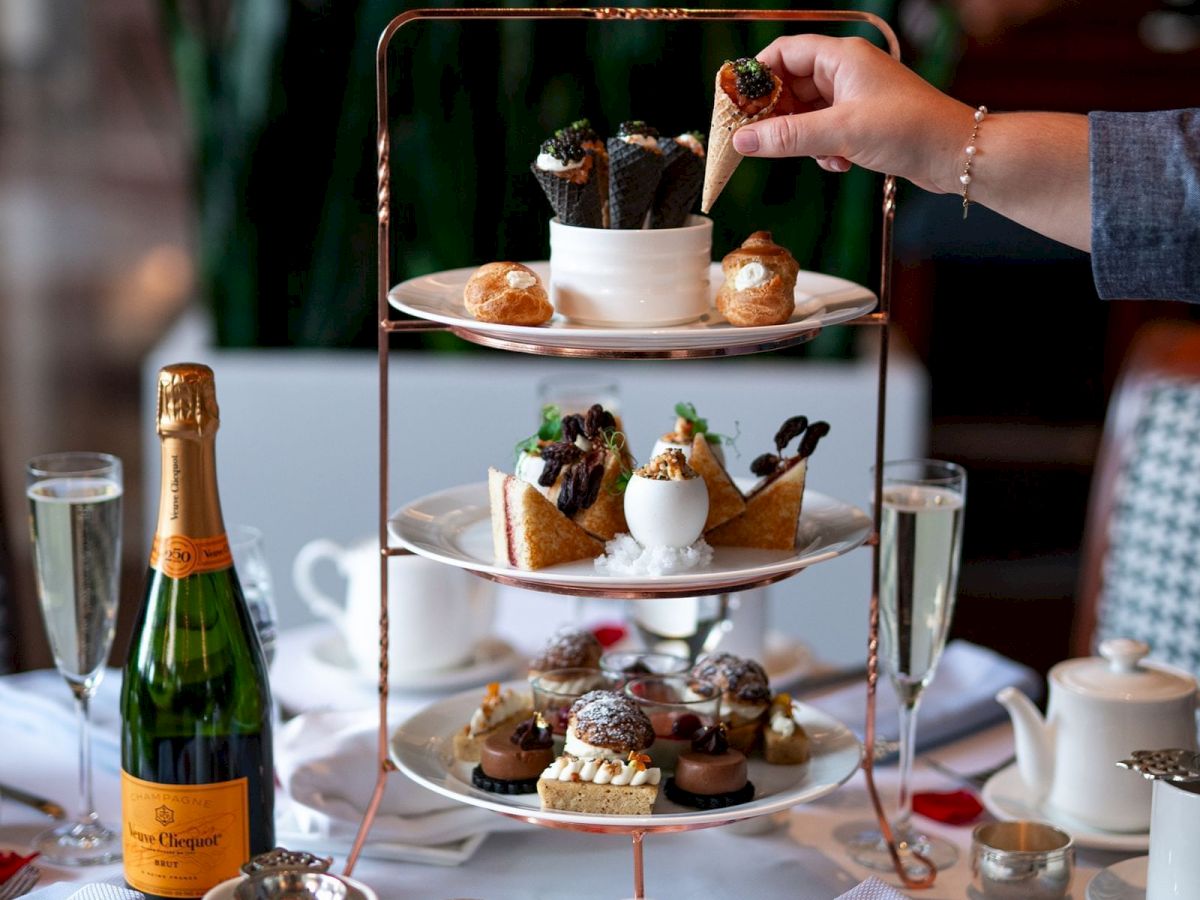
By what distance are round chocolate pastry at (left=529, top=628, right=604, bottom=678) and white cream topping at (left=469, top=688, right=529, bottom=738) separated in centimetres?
3

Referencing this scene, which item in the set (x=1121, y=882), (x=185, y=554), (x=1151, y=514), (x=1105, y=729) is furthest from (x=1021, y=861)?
(x=1151, y=514)

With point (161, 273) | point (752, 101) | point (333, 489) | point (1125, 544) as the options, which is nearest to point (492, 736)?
point (752, 101)

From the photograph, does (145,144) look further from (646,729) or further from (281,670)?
(646,729)

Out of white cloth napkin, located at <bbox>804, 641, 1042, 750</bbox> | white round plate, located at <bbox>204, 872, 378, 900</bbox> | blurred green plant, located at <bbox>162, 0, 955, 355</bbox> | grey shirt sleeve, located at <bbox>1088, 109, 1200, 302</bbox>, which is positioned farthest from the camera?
blurred green plant, located at <bbox>162, 0, 955, 355</bbox>

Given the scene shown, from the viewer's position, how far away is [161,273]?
659 cm

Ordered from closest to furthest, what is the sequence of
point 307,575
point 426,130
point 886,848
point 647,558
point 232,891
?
point 232,891 < point 647,558 < point 886,848 < point 307,575 < point 426,130

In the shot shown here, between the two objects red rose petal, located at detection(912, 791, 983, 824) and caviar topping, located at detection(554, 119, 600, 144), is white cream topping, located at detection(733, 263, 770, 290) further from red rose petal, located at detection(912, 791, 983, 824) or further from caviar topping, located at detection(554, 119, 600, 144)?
red rose petal, located at detection(912, 791, 983, 824)

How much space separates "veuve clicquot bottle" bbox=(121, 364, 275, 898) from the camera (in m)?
1.05

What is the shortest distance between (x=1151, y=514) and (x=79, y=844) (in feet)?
4.69

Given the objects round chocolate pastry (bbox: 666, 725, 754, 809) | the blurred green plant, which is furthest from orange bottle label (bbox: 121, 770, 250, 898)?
the blurred green plant

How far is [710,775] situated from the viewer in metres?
1.04

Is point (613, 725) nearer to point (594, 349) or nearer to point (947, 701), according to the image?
point (594, 349)

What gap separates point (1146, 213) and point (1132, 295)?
2.5 inches

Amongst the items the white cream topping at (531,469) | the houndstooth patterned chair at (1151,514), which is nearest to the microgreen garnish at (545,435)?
the white cream topping at (531,469)
